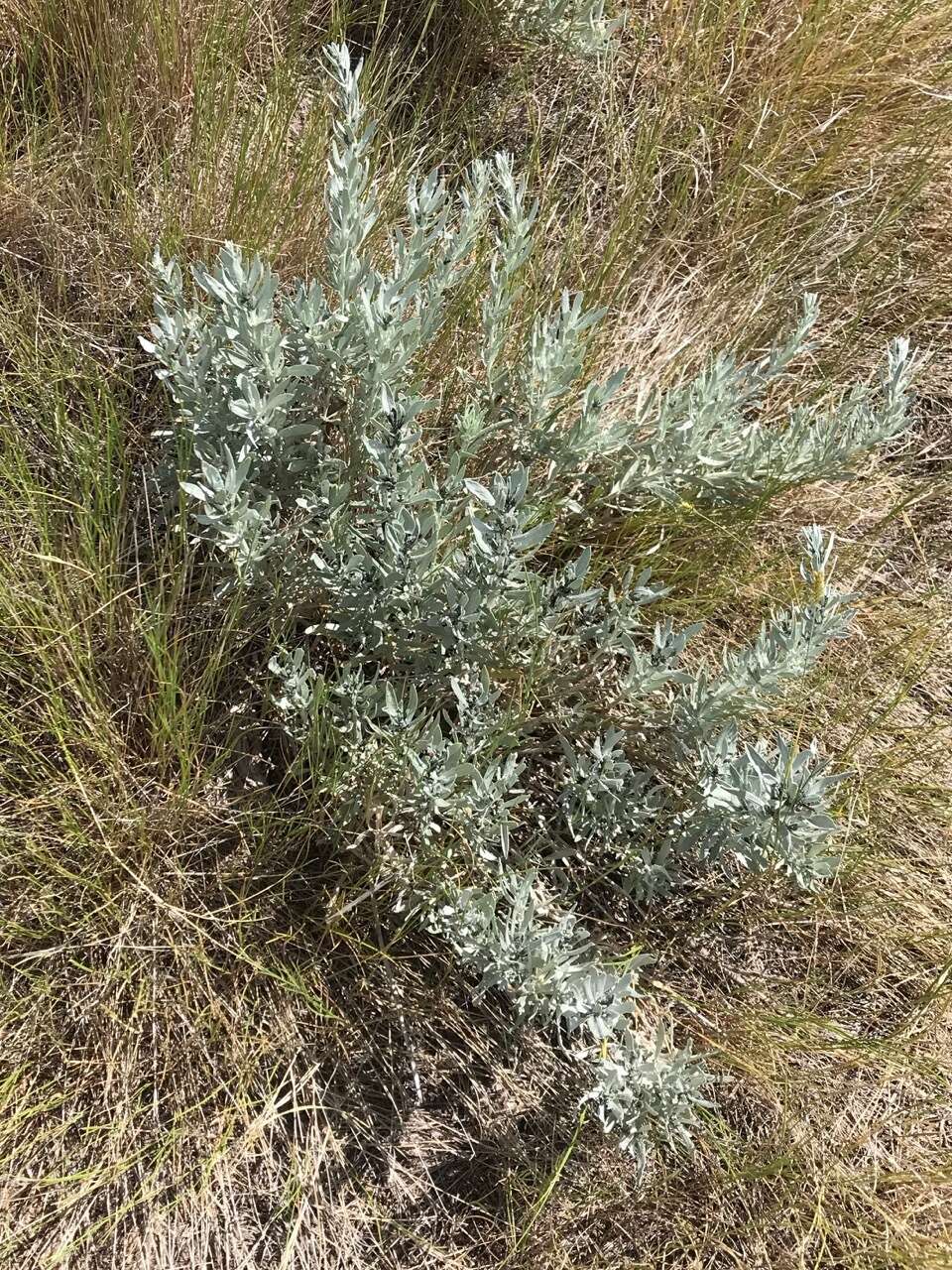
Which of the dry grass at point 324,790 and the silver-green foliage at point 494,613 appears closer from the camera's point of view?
the silver-green foliage at point 494,613

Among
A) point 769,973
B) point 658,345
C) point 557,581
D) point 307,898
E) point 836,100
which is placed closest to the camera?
point 557,581

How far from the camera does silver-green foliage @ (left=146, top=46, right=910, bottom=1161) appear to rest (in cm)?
149

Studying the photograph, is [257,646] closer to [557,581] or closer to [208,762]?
[208,762]

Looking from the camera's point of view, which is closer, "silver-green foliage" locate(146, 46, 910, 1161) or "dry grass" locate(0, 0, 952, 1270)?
"silver-green foliage" locate(146, 46, 910, 1161)

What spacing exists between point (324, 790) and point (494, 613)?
0.37m

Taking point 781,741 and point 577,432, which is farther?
point 577,432

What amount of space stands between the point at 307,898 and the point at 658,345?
1.33 meters

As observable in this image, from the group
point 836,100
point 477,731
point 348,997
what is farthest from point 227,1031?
point 836,100

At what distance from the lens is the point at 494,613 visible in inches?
60.5

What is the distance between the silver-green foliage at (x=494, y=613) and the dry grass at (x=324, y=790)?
0.47ft

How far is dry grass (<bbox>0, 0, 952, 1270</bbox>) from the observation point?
1.60 m

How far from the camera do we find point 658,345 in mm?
2184

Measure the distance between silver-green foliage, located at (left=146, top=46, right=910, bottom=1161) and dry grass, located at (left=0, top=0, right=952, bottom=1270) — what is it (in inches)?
5.7

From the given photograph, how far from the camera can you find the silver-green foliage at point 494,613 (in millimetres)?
1490
